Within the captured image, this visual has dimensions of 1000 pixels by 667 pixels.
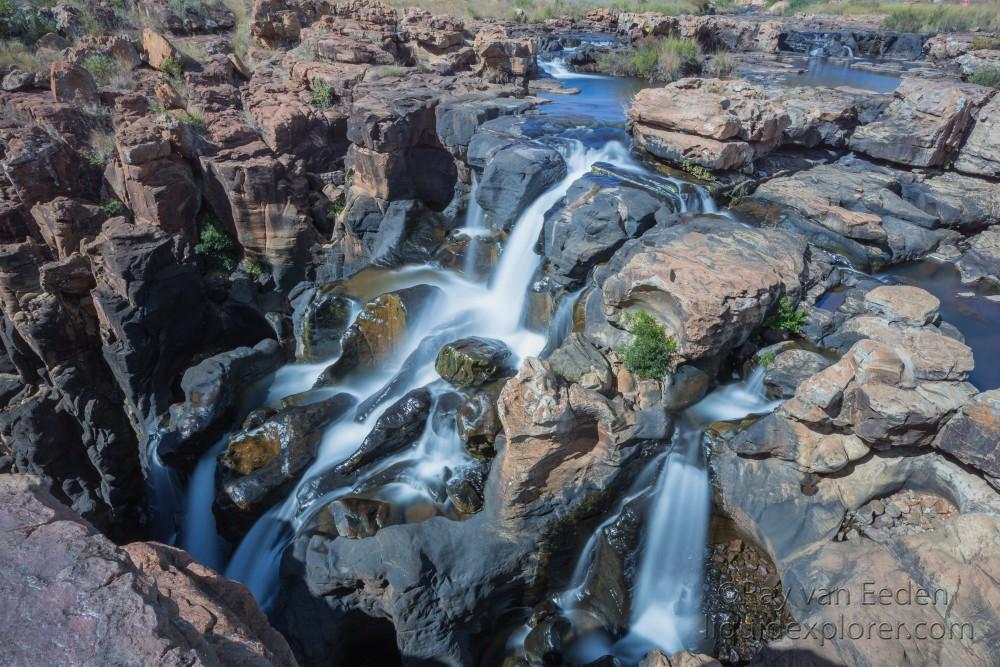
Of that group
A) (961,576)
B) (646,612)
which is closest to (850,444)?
(961,576)

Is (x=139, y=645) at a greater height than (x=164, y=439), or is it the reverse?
(x=139, y=645)

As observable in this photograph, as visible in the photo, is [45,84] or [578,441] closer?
[578,441]

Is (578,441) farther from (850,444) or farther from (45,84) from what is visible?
(45,84)

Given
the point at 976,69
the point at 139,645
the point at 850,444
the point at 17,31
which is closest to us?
the point at 139,645

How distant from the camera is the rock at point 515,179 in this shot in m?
12.4

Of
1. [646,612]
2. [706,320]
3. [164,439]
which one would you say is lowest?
[646,612]

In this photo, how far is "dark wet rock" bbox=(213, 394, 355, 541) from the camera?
918cm

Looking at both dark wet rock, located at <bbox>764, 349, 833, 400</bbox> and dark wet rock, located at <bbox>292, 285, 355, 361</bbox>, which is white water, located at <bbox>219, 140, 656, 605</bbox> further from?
dark wet rock, located at <bbox>764, 349, 833, 400</bbox>

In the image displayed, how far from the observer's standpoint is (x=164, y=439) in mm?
10383

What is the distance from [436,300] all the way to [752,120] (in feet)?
25.5

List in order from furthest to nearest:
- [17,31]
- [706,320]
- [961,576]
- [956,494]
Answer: [17,31], [706,320], [956,494], [961,576]

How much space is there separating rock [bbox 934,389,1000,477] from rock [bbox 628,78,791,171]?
7.06 meters

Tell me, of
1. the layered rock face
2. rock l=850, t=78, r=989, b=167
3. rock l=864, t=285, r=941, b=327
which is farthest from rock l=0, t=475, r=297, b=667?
rock l=850, t=78, r=989, b=167

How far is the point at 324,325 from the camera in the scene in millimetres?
12070
